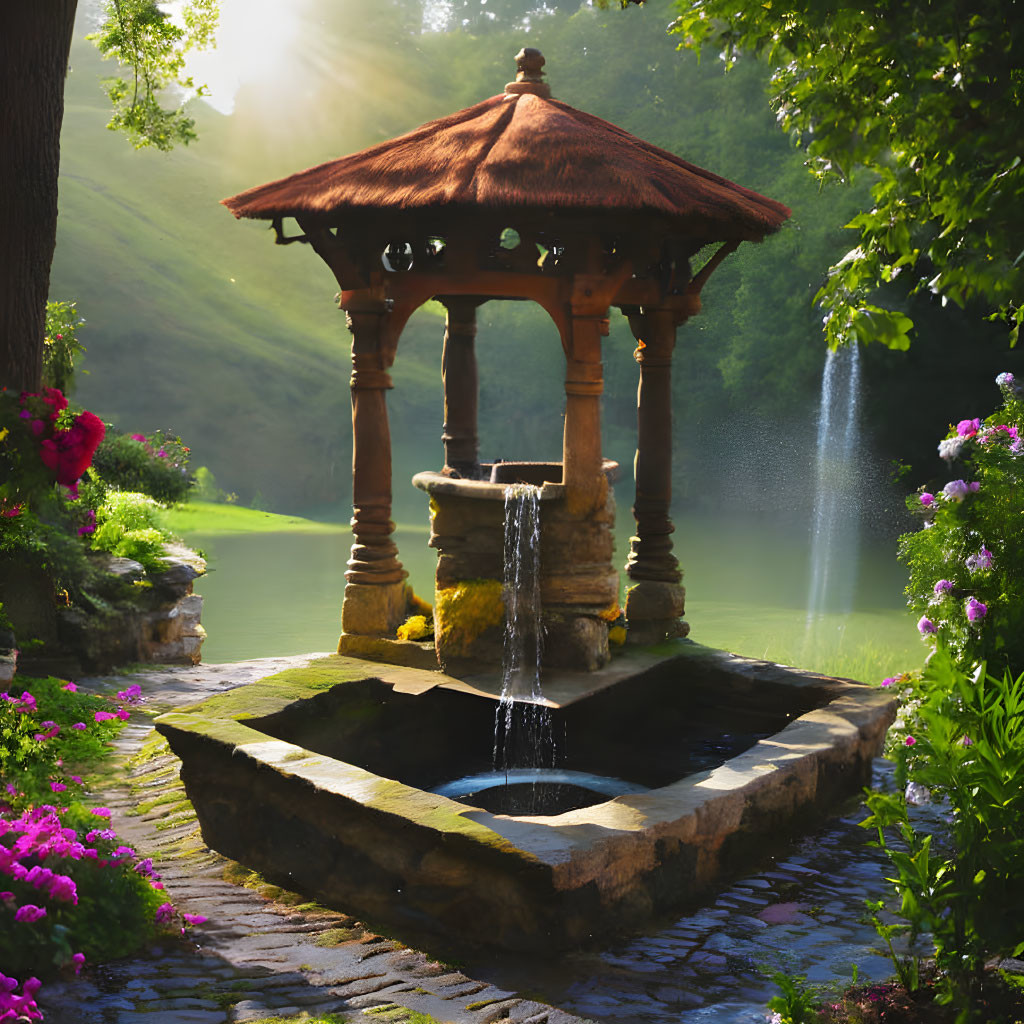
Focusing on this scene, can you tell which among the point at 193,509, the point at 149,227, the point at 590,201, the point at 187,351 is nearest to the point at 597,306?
the point at 590,201

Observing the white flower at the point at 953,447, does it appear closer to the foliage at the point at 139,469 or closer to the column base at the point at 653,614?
the column base at the point at 653,614

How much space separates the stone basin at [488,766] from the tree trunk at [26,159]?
2.39 metres

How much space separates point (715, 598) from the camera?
18125 millimetres

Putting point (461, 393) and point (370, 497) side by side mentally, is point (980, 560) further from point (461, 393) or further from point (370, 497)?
point (461, 393)

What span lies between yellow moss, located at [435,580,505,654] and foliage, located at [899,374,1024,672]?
254 cm

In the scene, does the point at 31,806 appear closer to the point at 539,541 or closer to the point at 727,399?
the point at 539,541

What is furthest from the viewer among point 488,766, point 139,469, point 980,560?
point 139,469

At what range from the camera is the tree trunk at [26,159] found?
648 centimetres

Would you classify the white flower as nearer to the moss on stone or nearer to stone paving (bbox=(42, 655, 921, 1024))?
stone paving (bbox=(42, 655, 921, 1024))

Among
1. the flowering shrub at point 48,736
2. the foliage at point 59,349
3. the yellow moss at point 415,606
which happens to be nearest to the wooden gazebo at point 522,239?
the yellow moss at point 415,606

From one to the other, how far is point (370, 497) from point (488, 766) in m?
1.91

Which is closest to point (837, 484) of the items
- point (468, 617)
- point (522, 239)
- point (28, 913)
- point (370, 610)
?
point (522, 239)

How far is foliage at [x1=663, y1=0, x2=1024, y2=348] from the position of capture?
3764mm

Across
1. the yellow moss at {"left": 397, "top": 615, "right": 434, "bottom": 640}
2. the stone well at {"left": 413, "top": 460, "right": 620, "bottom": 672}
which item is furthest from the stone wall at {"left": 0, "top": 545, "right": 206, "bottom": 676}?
the stone well at {"left": 413, "top": 460, "right": 620, "bottom": 672}
